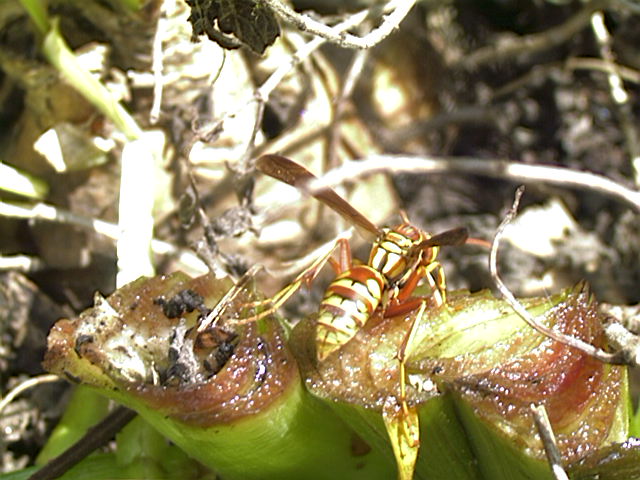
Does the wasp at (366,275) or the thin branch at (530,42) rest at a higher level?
the thin branch at (530,42)

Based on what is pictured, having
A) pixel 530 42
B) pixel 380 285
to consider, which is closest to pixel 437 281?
pixel 380 285

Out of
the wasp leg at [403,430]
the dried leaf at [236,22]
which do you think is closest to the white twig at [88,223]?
the dried leaf at [236,22]

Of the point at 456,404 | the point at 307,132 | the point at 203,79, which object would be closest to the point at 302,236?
the point at 307,132

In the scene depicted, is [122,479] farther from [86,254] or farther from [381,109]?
[381,109]

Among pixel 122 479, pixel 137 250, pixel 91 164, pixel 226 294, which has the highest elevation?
pixel 91 164

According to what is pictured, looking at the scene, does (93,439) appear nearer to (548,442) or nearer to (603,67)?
(548,442)

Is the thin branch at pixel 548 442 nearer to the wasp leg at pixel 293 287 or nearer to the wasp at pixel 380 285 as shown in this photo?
the wasp at pixel 380 285
